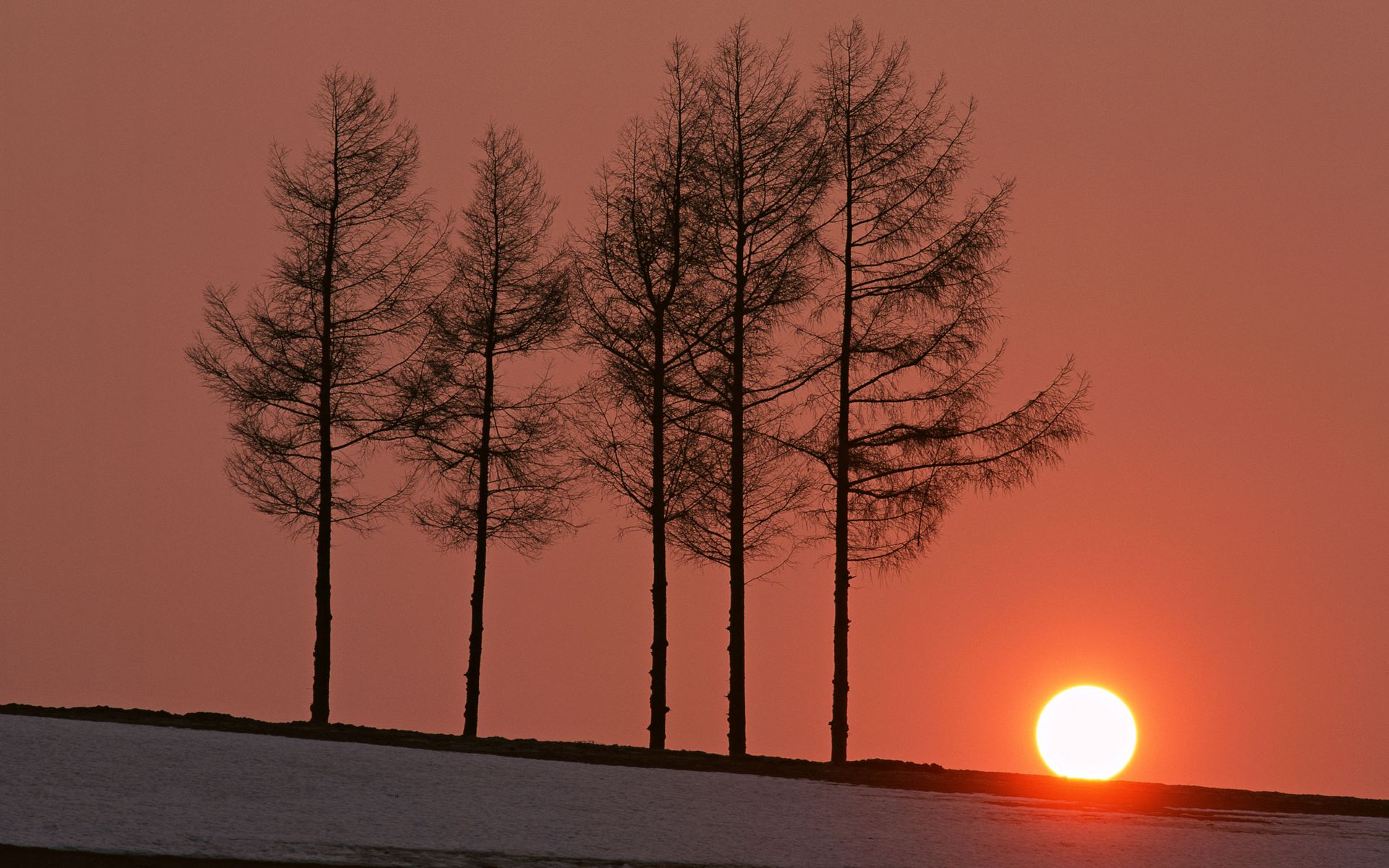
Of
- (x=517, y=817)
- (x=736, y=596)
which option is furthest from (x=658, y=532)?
(x=517, y=817)

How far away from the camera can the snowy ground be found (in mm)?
12914

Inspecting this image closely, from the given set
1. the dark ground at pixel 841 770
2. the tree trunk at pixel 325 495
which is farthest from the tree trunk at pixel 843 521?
the tree trunk at pixel 325 495

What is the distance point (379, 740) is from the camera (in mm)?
19672

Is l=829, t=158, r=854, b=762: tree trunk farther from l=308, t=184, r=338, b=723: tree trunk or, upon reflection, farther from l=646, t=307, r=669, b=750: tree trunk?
l=308, t=184, r=338, b=723: tree trunk

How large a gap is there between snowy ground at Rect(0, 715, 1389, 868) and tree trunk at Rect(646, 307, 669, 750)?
5679 mm

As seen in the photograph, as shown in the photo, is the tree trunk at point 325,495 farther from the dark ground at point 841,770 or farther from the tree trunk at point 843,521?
the tree trunk at point 843,521

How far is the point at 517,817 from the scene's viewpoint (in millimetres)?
14414

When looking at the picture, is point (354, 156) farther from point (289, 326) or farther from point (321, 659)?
point (321, 659)

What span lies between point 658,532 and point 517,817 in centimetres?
952

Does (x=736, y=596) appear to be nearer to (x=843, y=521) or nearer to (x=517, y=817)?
(x=843, y=521)

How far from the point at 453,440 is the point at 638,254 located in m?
4.99

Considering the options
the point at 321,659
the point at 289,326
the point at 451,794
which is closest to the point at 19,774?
the point at 451,794

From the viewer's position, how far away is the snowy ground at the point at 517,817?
12.9m

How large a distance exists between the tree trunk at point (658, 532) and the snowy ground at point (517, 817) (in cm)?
568
